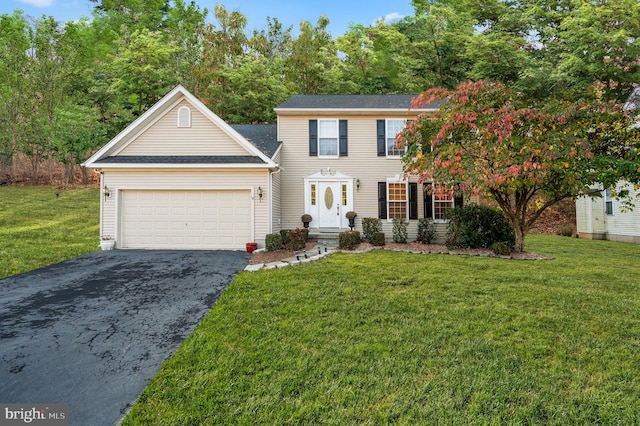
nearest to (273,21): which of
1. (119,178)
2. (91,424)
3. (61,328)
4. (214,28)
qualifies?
(214,28)

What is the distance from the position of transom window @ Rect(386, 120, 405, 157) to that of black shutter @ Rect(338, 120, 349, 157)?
179 centimetres

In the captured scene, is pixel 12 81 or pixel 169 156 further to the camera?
pixel 12 81

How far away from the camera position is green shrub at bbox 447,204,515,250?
10555mm

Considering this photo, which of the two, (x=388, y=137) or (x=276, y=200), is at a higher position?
(x=388, y=137)

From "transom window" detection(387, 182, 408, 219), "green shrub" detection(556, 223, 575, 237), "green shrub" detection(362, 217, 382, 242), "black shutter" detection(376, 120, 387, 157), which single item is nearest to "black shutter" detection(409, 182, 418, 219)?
"transom window" detection(387, 182, 408, 219)

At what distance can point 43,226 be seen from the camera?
13.7m

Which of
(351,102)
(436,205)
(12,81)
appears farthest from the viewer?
(12,81)

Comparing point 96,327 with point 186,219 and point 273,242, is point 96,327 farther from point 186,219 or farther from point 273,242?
point 186,219

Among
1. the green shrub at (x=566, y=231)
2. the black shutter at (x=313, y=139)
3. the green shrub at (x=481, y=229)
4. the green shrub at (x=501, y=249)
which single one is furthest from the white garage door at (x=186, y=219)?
the green shrub at (x=566, y=231)

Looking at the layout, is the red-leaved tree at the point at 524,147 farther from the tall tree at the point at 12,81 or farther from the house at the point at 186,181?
the tall tree at the point at 12,81

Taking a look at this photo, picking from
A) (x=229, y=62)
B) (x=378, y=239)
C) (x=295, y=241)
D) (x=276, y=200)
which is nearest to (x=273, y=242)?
(x=295, y=241)

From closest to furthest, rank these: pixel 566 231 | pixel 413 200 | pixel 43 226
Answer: pixel 413 200 → pixel 43 226 → pixel 566 231

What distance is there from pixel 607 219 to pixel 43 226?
27195 millimetres

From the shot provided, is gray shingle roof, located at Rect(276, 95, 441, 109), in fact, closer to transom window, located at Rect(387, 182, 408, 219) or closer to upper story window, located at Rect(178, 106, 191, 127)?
transom window, located at Rect(387, 182, 408, 219)
